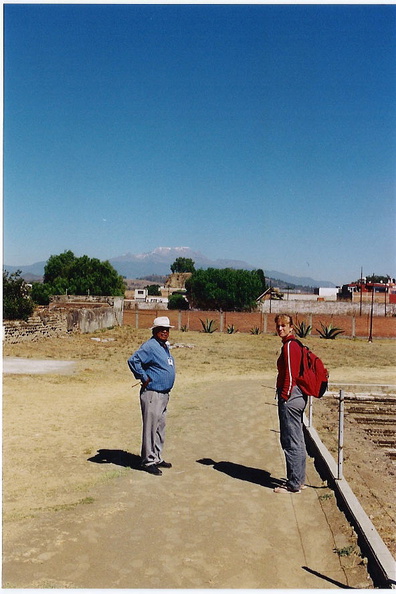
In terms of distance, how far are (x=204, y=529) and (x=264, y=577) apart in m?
0.73

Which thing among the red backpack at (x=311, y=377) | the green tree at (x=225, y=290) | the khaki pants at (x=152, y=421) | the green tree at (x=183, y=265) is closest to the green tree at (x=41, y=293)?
the green tree at (x=225, y=290)

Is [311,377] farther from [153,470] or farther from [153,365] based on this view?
[153,470]

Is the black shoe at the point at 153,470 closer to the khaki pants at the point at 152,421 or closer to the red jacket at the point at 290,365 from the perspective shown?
the khaki pants at the point at 152,421

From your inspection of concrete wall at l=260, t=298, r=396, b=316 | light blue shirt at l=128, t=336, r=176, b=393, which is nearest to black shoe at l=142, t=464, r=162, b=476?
light blue shirt at l=128, t=336, r=176, b=393

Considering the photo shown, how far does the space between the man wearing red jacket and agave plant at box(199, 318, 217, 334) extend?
1133 inches

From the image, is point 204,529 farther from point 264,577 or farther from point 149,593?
point 149,593

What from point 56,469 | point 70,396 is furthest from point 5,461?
point 70,396

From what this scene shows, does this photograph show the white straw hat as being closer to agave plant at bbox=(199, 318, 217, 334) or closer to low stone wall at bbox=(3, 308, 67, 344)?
low stone wall at bbox=(3, 308, 67, 344)

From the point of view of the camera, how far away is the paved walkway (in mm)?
3301

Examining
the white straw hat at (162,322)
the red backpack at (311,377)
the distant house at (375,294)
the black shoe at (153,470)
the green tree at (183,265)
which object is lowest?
the black shoe at (153,470)

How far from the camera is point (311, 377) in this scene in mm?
4602

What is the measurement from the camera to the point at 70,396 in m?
10.1

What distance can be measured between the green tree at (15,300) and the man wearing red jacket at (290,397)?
800 inches

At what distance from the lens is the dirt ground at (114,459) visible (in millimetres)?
3502
